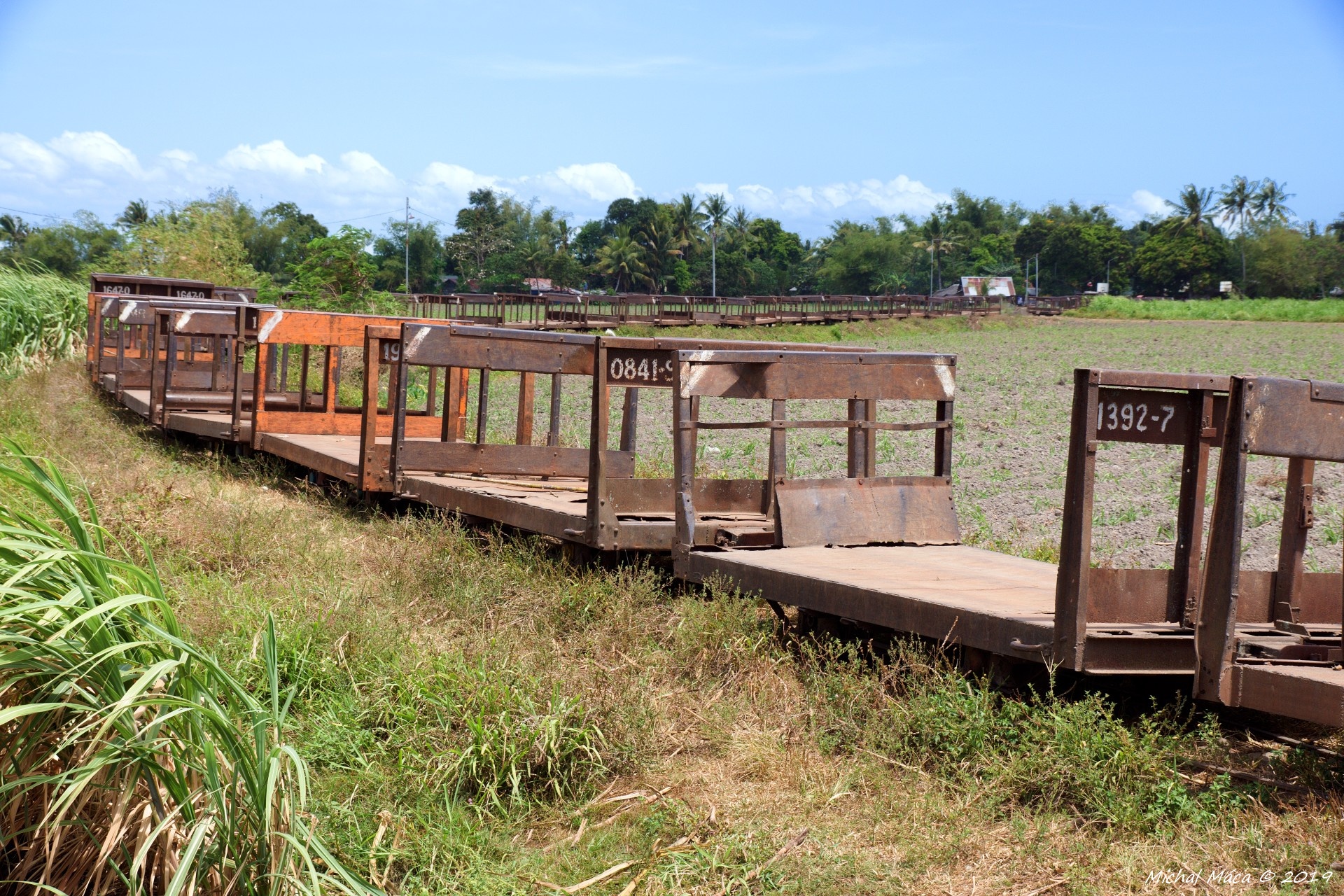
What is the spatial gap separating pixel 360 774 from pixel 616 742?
916mm

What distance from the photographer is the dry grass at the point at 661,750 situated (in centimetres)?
374

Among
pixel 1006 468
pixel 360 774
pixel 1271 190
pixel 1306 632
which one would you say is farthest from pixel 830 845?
pixel 1271 190

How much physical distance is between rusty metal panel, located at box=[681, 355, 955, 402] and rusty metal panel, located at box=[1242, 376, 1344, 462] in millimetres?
2228

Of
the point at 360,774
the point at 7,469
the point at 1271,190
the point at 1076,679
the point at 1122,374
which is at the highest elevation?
the point at 1271,190

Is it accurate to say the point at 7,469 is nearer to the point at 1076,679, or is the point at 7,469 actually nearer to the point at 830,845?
the point at 830,845

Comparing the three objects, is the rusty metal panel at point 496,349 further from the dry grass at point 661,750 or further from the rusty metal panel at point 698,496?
the dry grass at point 661,750

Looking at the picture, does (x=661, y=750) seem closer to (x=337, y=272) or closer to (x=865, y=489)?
(x=865, y=489)

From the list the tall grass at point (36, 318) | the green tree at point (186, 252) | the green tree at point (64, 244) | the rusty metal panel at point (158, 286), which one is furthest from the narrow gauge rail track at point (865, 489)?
the green tree at point (64, 244)

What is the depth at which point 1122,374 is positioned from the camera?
14.0ft

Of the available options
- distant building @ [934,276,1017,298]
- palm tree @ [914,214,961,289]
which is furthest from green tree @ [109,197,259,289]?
palm tree @ [914,214,961,289]

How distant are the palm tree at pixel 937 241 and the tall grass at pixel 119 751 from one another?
14069cm

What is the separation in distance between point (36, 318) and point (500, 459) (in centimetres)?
1632

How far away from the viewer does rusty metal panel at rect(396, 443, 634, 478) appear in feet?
28.1

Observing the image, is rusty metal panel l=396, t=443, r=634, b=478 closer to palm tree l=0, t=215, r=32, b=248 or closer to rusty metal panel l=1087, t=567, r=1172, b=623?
rusty metal panel l=1087, t=567, r=1172, b=623
